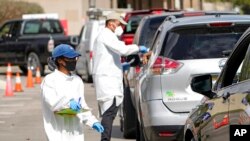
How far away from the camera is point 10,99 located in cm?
2208

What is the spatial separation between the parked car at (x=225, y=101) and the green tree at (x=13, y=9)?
126 ft

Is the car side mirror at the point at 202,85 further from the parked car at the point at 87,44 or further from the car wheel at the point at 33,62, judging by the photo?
the car wheel at the point at 33,62

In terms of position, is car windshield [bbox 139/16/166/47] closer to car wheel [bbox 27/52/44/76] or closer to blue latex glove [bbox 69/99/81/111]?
blue latex glove [bbox 69/99/81/111]

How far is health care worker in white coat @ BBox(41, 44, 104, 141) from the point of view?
25.0 feet

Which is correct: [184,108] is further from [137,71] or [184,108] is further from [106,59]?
[137,71]

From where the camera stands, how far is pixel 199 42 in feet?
33.6

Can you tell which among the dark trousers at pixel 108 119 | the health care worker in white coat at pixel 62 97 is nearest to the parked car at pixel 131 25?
the dark trousers at pixel 108 119

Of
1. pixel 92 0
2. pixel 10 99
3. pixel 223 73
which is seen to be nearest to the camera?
pixel 223 73

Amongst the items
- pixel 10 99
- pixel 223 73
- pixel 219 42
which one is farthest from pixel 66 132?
pixel 10 99

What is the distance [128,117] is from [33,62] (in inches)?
700

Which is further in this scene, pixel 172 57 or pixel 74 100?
pixel 172 57

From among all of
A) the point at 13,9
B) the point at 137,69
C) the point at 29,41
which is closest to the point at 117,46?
the point at 137,69

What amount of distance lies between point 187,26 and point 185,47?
285mm

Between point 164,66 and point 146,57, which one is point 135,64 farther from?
point 164,66
